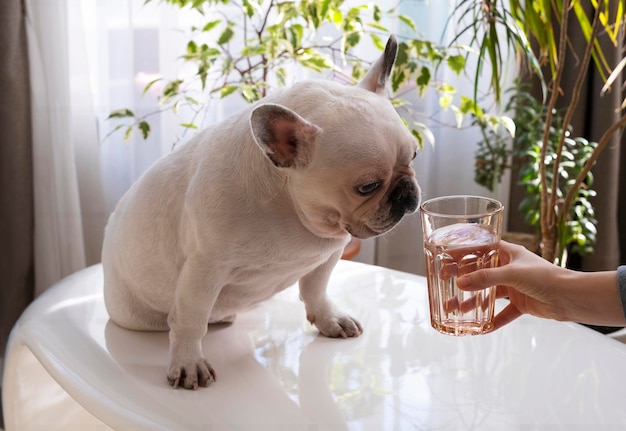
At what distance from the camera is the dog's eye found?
97 cm

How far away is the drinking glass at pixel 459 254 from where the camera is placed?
0.94m

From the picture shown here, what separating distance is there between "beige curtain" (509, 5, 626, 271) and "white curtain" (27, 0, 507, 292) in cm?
47

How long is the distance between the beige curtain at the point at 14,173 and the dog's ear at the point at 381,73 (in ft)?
3.98

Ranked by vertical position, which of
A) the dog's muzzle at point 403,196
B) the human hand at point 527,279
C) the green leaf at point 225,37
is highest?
the green leaf at point 225,37

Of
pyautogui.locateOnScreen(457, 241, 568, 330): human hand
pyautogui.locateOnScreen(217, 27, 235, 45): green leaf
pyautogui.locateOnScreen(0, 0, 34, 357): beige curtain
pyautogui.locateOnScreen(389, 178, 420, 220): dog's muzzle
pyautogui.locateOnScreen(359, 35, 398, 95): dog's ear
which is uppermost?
pyautogui.locateOnScreen(359, 35, 398, 95): dog's ear

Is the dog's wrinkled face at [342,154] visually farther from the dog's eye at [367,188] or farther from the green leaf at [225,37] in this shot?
the green leaf at [225,37]

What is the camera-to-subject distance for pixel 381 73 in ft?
3.62

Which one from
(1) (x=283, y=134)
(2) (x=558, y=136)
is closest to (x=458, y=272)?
(1) (x=283, y=134)

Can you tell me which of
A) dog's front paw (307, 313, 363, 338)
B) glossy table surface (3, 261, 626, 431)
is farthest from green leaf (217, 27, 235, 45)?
dog's front paw (307, 313, 363, 338)

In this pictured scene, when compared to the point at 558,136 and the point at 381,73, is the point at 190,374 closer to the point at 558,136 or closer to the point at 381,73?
the point at 381,73

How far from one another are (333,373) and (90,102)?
1.31m

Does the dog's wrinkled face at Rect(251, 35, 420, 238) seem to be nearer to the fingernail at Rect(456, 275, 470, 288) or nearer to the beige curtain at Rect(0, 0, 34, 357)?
the fingernail at Rect(456, 275, 470, 288)

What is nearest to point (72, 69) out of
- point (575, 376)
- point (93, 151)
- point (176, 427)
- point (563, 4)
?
point (93, 151)

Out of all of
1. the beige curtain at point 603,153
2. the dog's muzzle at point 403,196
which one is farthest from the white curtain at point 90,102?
the dog's muzzle at point 403,196
